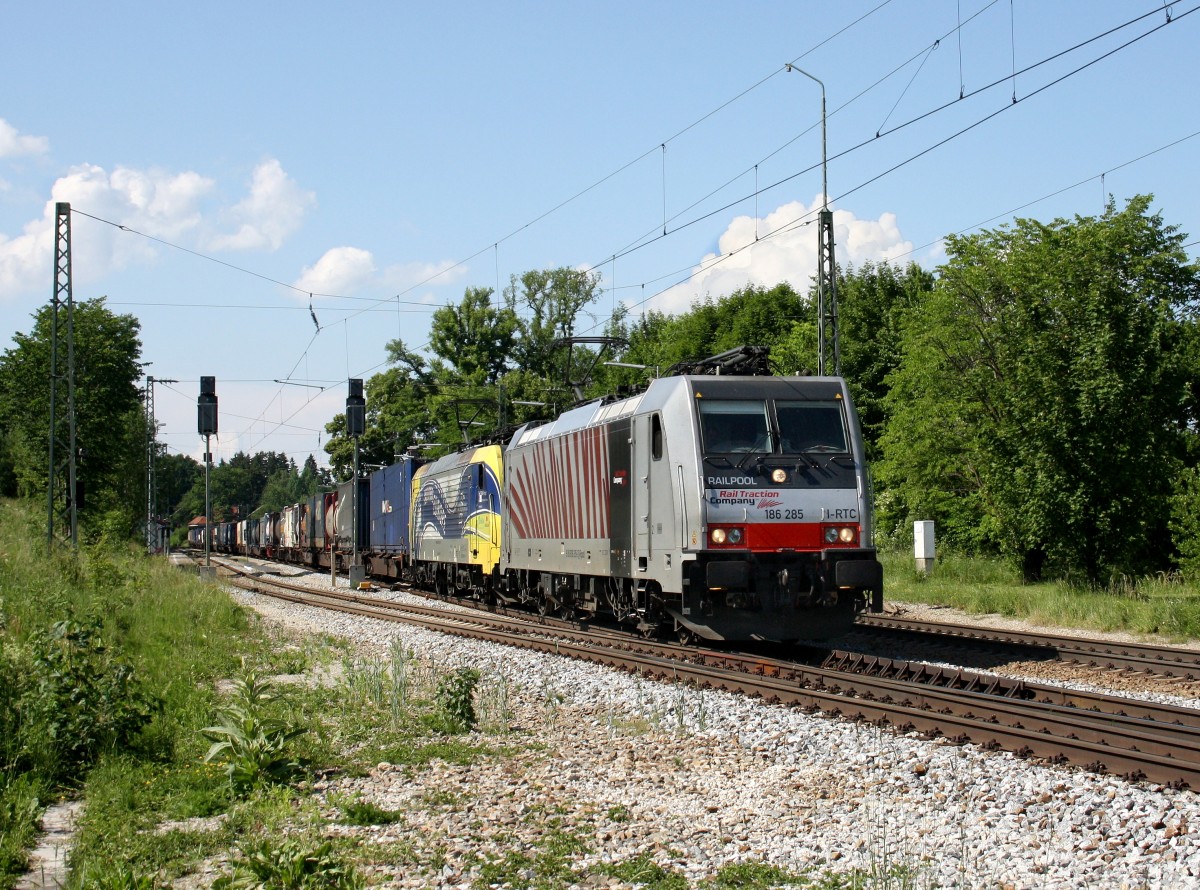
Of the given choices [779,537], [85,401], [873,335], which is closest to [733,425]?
[779,537]

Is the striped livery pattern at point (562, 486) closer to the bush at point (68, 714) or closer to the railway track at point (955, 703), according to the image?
the railway track at point (955, 703)

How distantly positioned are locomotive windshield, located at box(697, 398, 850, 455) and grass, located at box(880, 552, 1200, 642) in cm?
607

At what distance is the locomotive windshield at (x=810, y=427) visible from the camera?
13.9 m

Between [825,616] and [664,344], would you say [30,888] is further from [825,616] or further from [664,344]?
[664,344]

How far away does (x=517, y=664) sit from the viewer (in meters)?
14.3

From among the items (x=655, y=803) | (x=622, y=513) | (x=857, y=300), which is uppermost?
(x=857, y=300)

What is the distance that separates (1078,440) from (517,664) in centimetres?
1291

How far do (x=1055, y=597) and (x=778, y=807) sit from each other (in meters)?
15.1

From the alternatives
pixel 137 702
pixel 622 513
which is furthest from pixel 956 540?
pixel 137 702

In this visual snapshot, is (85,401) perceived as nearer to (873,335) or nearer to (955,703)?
(873,335)

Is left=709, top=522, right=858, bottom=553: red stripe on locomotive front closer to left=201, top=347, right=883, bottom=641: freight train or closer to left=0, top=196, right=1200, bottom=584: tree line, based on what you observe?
left=201, top=347, right=883, bottom=641: freight train

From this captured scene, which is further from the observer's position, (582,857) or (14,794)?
(14,794)

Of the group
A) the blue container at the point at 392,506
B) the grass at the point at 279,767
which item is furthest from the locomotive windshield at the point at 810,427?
the blue container at the point at 392,506

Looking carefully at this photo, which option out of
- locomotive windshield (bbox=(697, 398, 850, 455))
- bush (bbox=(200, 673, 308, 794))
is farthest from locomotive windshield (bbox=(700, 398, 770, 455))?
bush (bbox=(200, 673, 308, 794))
